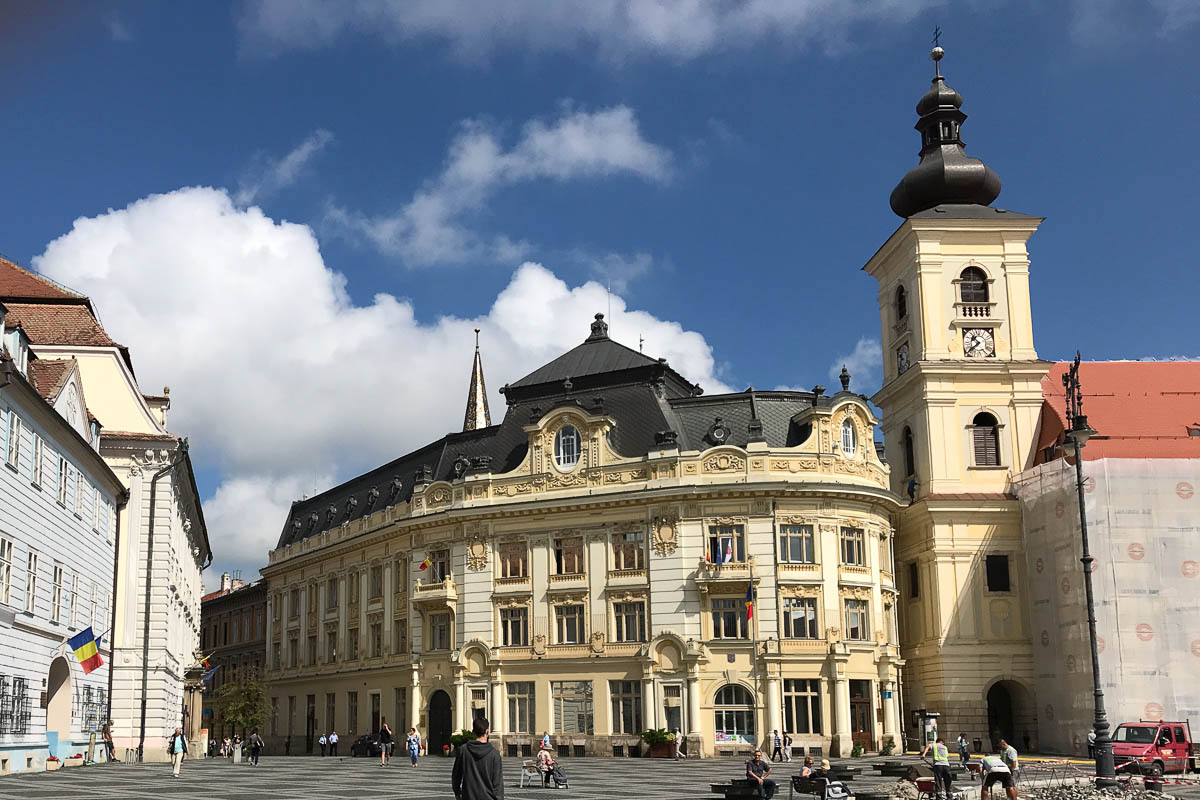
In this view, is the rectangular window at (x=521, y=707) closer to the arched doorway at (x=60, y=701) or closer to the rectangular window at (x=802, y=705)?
the rectangular window at (x=802, y=705)

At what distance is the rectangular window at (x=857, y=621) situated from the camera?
5772 centimetres

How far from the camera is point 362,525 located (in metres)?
71.2

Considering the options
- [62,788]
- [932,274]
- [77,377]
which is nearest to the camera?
[62,788]

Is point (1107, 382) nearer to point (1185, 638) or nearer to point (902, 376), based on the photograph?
point (902, 376)

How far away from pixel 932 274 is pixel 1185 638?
21.1 meters

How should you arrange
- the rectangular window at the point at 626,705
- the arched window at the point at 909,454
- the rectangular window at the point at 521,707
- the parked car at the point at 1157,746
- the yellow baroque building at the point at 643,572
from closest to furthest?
the parked car at the point at 1157,746, the yellow baroque building at the point at 643,572, the rectangular window at the point at 626,705, the rectangular window at the point at 521,707, the arched window at the point at 909,454

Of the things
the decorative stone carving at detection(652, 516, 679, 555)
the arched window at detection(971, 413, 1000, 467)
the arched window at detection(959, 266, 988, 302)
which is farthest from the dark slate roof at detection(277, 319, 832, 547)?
the arched window at detection(959, 266, 988, 302)

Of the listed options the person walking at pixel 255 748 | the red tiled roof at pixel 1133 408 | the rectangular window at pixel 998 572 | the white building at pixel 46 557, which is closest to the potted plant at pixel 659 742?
the person walking at pixel 255 748

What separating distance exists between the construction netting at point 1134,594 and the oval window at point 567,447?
2173 cm

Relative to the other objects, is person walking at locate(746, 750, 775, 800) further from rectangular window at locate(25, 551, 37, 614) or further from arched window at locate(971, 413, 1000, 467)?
arched window at locate(971, 413, 1000, 467)

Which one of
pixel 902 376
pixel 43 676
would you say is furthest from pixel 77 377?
pixel 902 376

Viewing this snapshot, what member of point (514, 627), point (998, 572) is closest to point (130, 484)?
point (514, 627)

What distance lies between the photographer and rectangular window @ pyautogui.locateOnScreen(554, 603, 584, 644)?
5988 centimetres

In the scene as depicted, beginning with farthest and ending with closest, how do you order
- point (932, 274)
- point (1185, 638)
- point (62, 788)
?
point (932, 274) < point (1185, 638) < point (62, 788)
